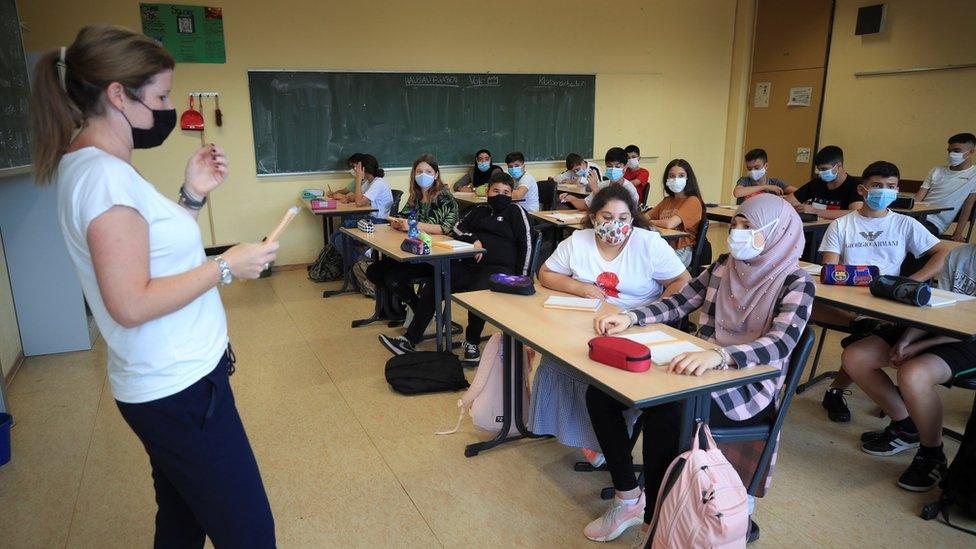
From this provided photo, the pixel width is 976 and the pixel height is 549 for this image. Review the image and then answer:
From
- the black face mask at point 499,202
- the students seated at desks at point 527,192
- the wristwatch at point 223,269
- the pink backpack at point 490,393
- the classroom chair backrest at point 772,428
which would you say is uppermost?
the wristwatch at point 223,269

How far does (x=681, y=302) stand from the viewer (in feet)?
7.65

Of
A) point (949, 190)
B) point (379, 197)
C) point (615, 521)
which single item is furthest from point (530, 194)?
point (615, 521)

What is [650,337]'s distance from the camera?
2.04m

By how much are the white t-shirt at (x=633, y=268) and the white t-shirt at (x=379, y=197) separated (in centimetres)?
339

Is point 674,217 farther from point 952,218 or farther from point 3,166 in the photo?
point 3,166

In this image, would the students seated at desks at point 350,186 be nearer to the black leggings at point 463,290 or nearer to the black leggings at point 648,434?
the black leggings at point 463,290

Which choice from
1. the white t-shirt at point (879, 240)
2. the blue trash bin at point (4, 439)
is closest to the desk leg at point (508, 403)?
the white t-shirt at point (879, 240)

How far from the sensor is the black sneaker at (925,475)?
2.41 meters

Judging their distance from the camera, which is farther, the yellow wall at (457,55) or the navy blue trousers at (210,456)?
the yellow wall at (457,55)

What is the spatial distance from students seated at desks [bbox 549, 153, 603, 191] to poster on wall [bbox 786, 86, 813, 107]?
3.00 meters

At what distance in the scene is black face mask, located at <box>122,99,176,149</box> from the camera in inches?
47.7

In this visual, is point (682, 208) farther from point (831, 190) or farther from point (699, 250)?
point (831, 190)

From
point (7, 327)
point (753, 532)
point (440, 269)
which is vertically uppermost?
point (440, 269)

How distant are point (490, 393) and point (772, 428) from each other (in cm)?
120
